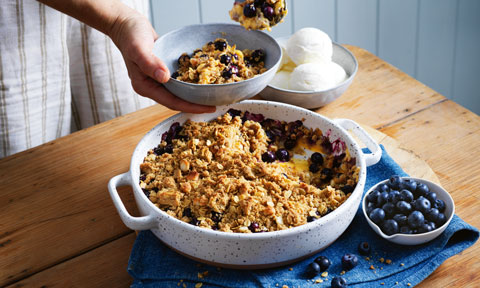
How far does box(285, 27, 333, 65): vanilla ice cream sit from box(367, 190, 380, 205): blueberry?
1.94 feet

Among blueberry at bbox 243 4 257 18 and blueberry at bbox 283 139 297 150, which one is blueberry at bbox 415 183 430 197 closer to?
blueberry at bbox 283 139 297 150

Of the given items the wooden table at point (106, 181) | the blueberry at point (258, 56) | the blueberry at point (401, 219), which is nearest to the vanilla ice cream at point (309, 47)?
the wooden table at point (106, 181)

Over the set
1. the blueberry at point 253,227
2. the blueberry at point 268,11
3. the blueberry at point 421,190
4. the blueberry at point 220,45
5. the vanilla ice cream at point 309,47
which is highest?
the blueberry at point 268,11

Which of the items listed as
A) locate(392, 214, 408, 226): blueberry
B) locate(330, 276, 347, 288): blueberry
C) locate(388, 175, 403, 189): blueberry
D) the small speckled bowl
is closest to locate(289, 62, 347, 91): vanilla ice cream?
the small speckled bowl

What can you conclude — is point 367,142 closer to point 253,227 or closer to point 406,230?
point 406,230

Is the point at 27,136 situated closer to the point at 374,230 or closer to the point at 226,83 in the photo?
the point at 226,83

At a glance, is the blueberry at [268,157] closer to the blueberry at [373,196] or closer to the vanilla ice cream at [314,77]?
the blueberry at [373,196]

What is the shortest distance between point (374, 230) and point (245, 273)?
292 millimetres

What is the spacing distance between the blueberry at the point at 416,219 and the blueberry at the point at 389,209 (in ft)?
0.14

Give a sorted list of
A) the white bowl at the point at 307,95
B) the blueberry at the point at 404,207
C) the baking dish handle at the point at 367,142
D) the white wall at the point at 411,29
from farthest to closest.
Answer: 1. the white wall at the point at 411,29
2. the white bowl at the point at 307,95
3. the baking dish handle at the point at 367,142
4. the blueberry at the point at 404,207

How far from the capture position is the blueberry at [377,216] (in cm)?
100

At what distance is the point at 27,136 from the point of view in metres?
1.62

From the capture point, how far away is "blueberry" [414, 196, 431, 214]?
99cm

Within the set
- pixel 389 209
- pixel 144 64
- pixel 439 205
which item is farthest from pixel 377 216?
pixel 144 64
